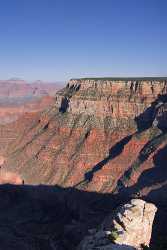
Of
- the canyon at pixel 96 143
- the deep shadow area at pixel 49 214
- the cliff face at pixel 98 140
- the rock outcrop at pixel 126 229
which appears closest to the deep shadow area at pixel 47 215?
the deep shadow area at pixel 49 214

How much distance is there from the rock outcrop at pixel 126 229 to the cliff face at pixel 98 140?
55.4 metres

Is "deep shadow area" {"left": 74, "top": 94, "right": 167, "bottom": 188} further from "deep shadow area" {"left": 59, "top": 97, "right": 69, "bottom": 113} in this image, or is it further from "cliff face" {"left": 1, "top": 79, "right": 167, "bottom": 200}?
"deep shadow area" {"left": 59, "top": 97, "right": 69, "bottom": 113}

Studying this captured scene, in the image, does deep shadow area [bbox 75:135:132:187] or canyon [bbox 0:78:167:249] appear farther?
deep shadow area [bbox 75:135:132:187]

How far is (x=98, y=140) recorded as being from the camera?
360 feet

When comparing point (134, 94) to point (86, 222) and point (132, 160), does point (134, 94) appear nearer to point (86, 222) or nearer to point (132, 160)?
point (132, 160)

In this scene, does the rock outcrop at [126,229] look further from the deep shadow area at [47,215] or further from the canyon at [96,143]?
the canyon at [96,143]

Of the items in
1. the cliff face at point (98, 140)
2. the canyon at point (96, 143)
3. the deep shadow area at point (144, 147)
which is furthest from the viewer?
the deep shadow area at point (144, 147)

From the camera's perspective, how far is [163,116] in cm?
10488

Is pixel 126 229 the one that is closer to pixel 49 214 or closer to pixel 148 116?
pixel 49 214

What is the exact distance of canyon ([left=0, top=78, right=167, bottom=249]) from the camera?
313 feet

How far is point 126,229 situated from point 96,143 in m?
75.5

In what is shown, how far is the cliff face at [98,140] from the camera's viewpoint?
9794 cm

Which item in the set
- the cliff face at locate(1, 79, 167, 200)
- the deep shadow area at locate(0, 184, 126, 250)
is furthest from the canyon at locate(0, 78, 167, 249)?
the deep shadow area at locate(0, 184, 126, 250)

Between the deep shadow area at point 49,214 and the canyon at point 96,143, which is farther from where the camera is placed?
the canyon at point 96,143
